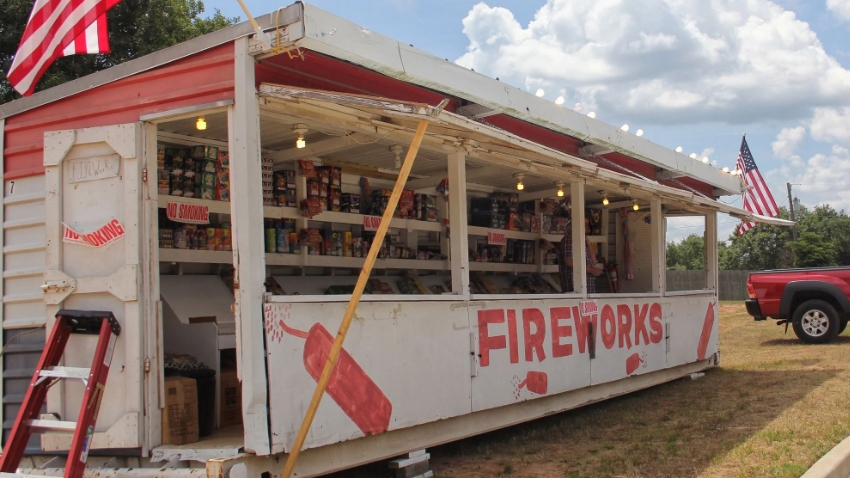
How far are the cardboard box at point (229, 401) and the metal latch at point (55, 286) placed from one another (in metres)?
1.45

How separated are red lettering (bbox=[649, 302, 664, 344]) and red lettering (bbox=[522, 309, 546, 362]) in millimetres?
3020

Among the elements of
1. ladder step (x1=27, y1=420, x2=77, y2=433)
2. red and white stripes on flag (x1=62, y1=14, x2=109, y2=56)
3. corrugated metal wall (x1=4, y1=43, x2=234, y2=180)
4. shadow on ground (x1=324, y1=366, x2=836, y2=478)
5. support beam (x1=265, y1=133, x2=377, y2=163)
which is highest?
red and white stripes on flag (x1=62, y1=14, x2=109, y2=56)

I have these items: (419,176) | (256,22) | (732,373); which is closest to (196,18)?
(419,176)

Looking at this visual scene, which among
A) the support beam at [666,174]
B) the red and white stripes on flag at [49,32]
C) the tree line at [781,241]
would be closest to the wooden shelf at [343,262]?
the red and white stripes on flag at [49,32]

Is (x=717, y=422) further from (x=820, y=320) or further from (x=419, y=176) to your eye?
(x=820, y=320)

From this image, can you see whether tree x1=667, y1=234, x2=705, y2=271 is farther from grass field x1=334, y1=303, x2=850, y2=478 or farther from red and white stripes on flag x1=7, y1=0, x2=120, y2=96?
red and white stripes on flag x1=7, y1=0, x2=120, y2=96

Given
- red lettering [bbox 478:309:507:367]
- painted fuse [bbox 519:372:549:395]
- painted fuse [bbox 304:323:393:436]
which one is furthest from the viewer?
painted fuse [bbox 519:372:549:395]

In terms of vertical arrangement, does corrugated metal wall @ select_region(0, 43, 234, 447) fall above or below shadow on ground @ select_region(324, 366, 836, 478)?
above

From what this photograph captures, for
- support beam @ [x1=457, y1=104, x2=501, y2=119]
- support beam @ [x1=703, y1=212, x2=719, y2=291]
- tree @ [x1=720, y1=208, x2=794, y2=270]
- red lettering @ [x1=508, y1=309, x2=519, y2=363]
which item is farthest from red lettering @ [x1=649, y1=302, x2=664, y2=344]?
tree @ [x1=720, y1=208, x2=794, y2=270]

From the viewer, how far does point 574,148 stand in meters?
9.98

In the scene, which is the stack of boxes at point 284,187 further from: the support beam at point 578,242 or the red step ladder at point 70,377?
the support beam at point 578,242

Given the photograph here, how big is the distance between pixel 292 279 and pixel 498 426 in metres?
2.62

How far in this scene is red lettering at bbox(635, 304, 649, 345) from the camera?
33.3 feet

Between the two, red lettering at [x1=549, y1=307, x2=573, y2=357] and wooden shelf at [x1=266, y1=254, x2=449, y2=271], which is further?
red lettering at [x1=549, y1=307, x2=573, y2=357]
